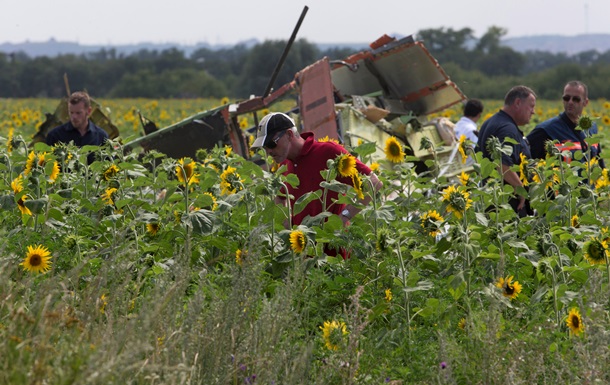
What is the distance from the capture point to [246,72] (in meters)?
49.1

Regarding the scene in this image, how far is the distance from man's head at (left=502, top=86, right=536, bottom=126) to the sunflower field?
6.54 feet

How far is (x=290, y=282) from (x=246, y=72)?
45.6 metres

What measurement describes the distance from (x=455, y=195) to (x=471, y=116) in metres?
6.61

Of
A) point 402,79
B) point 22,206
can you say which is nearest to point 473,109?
point 402,79

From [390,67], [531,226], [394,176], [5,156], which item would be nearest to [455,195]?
[531,226]

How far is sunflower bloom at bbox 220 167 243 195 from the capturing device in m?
5.25

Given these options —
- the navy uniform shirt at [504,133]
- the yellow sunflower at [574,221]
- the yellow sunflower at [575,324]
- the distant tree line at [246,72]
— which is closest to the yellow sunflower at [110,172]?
the yellow sunflower at [574,221]

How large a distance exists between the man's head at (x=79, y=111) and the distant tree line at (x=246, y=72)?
3141 cm

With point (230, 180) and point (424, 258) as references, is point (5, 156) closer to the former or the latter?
point (230, 180)

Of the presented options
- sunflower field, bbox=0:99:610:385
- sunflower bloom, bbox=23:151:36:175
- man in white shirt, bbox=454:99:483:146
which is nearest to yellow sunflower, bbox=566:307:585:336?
sunflower field, bbox=0:99:610:385

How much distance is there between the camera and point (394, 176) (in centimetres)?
601

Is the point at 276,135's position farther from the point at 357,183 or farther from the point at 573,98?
the point at 573,98

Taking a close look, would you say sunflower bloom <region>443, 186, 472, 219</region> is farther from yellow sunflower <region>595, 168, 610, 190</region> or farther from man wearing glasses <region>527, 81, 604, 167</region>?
man wearing glasses <region>527, 81, 604, 167</region>

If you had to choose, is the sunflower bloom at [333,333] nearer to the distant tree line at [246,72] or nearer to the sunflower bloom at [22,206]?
the sunflower bloom at [22,206]
